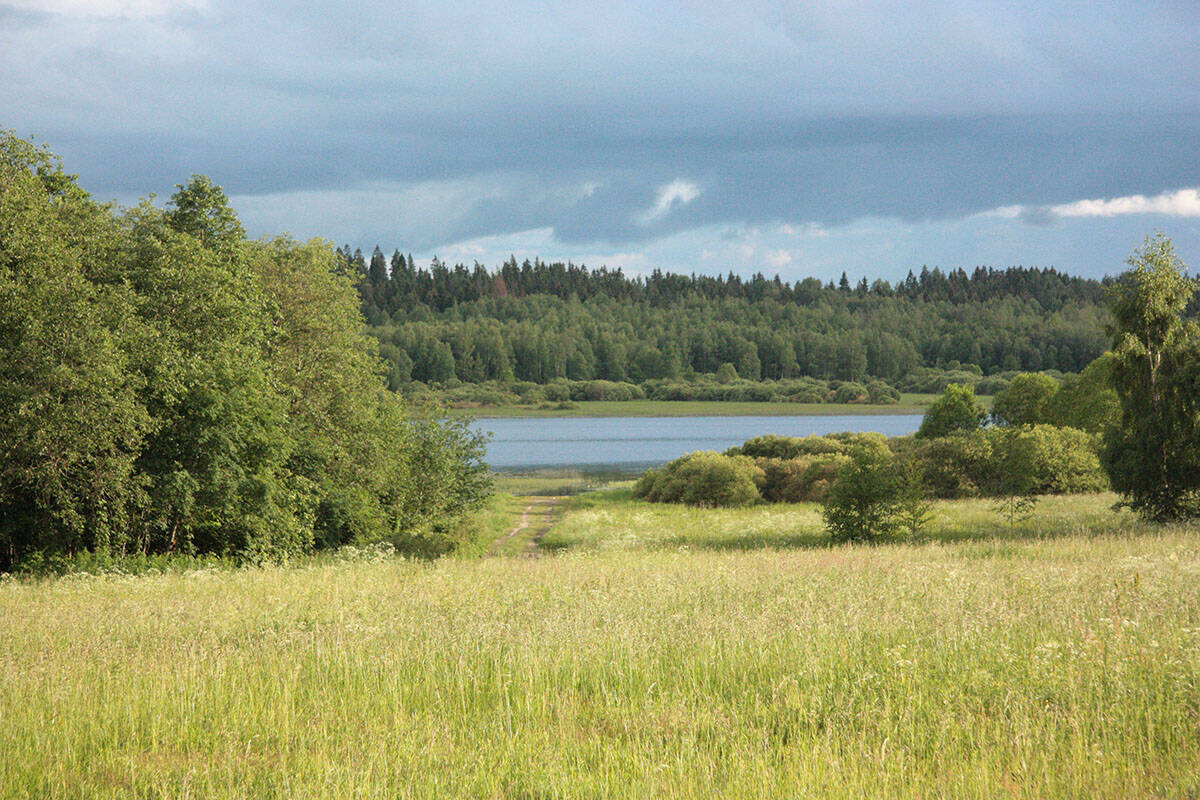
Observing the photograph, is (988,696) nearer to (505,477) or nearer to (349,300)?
(349,300)

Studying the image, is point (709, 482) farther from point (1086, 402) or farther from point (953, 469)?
point (1086, 402)

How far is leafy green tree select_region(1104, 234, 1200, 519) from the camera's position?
90.2 ft

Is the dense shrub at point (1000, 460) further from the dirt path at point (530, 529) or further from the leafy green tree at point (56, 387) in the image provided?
the leafy green tree at point (56, 387)

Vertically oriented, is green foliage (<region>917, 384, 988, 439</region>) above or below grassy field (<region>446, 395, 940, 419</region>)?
above

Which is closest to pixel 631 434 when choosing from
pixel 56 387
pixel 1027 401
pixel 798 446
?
pixel 1027 401

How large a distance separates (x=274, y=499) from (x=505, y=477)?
52.9 m

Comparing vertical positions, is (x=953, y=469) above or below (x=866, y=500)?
below

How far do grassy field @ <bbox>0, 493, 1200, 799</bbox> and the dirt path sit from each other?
1864cm

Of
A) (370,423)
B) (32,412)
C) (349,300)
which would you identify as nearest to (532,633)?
(32,412)

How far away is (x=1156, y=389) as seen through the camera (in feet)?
93.2

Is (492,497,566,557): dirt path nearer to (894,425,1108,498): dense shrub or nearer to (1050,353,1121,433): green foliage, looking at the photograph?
(894,425,1108,498): dense shrub

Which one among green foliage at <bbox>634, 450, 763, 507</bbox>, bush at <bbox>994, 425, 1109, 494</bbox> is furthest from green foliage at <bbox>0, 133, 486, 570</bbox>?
bush at <bbox>994, 425, 1109, 494</bbox>

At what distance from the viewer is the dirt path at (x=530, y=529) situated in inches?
1321

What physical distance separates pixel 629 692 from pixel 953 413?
6354cm
